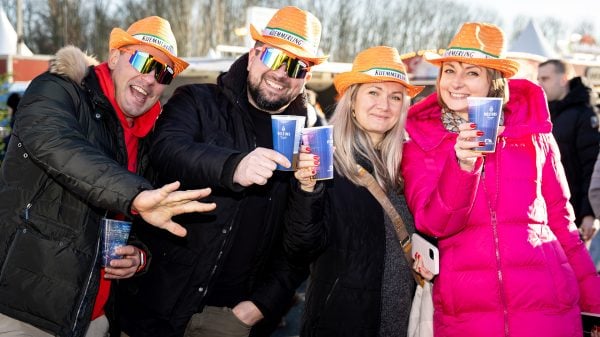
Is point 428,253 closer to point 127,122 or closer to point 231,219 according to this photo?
point 231,219

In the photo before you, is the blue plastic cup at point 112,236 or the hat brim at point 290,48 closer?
the blue plastic cup at point 112,236

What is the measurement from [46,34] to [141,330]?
4553 cm

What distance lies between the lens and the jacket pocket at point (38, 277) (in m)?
2.84

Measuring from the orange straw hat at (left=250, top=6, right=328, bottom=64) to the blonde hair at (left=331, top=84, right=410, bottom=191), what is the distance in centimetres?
33

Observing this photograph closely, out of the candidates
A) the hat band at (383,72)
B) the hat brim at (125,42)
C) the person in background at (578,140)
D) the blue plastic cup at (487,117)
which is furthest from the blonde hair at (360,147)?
the person in background at (578,140)

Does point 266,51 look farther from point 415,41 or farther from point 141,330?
point 415,41

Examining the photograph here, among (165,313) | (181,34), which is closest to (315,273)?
(165,313)

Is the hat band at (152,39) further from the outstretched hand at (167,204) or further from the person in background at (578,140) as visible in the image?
the person in background at (578,140)

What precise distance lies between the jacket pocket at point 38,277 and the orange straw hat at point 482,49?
7.02 ft

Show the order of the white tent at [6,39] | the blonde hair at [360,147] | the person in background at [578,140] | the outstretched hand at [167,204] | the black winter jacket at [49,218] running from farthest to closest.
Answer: the white tent at [6,39], the person in background at [578,140], the blonde hair at [360,147], the black winter jacket at [49,218], the outstretched hand at [167,204]

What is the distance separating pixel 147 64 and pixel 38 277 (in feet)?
4.21

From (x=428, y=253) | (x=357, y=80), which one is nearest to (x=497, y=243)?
(x=428, y=253)

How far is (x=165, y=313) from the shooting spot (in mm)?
3248

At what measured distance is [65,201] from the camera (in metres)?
2.91
